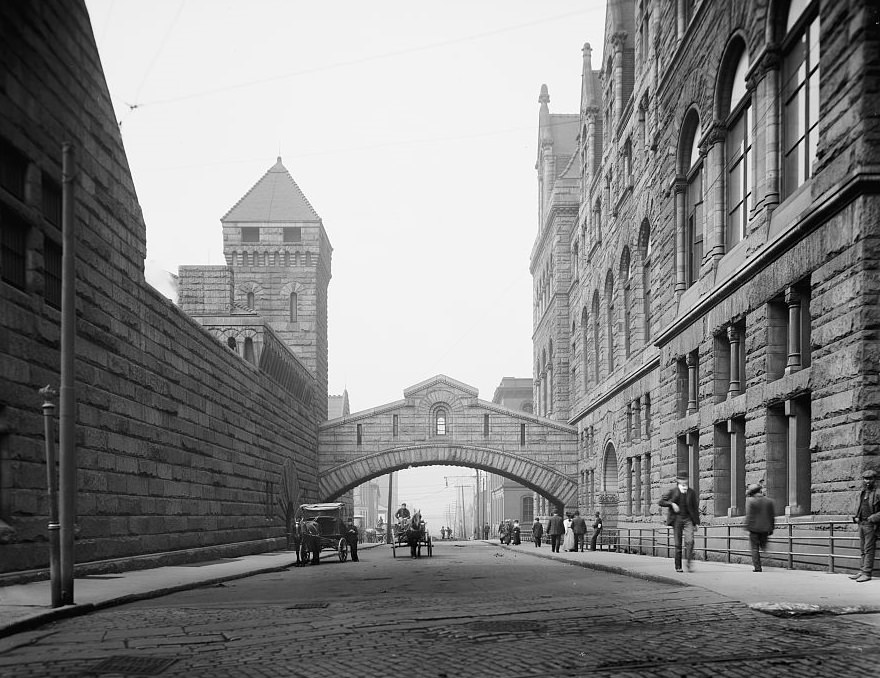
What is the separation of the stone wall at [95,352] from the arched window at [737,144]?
13.6m

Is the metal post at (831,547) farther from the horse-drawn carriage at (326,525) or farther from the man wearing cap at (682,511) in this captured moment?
the horse-drawn carriage at (326,525)

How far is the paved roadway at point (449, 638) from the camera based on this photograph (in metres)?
7.73

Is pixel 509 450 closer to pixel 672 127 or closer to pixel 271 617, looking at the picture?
pixel 672 127

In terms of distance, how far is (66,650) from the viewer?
894 centimetres

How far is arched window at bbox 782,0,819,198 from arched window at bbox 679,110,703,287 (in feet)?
21.7

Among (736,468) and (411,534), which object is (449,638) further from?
(411,534)

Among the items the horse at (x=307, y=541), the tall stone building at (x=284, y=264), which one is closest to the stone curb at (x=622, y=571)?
the horse at (x=307, y=541)

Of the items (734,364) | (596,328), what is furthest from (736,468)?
(596,328)

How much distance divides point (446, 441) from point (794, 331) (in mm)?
37097

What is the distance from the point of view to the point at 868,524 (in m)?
15.1

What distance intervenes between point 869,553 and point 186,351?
16.8 meters

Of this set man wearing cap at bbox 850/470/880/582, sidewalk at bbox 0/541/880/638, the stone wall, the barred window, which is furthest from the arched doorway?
the barred window

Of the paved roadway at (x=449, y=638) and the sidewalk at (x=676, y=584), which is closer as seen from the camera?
the paved roadway at (x=449, y=638)

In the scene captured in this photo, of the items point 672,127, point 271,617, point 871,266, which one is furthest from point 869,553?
point 672,127
